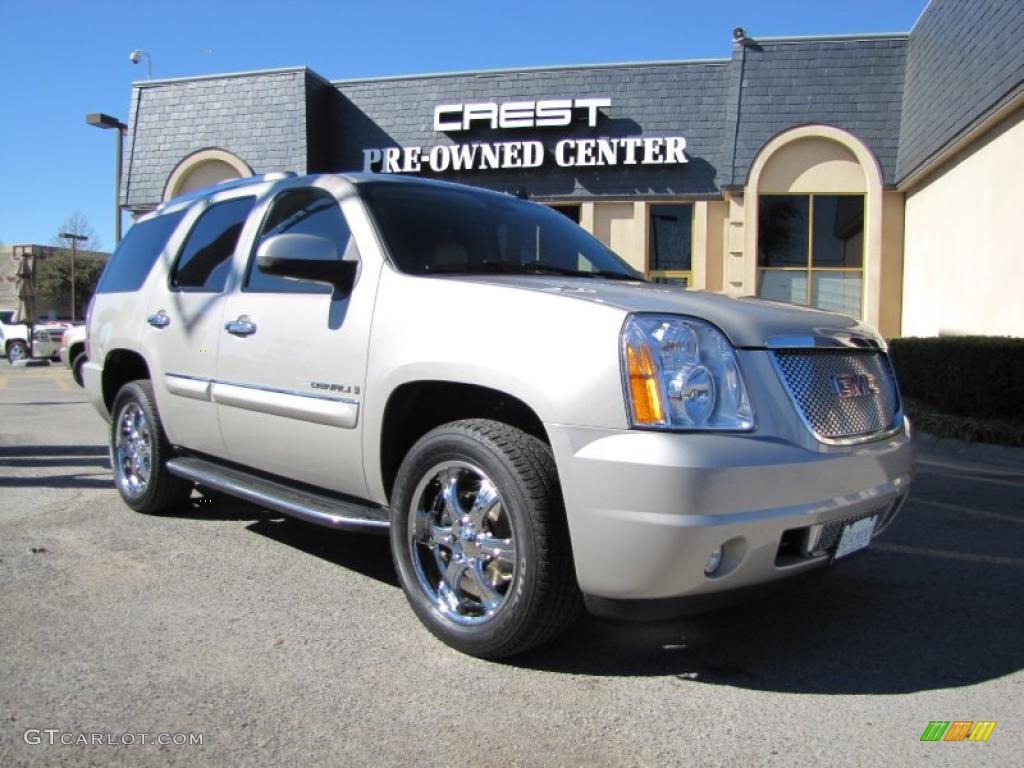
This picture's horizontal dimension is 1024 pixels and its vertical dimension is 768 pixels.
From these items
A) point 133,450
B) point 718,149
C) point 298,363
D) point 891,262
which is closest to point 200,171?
point 718,149

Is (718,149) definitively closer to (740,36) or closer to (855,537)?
(740,36)

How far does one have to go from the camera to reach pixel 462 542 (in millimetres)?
3133

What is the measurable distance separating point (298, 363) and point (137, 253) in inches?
97.8

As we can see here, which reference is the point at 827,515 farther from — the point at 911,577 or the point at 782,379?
the point at 911,577

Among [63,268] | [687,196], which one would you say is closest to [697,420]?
[687,196]

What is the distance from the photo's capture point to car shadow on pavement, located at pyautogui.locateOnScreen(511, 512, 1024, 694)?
2.97 m

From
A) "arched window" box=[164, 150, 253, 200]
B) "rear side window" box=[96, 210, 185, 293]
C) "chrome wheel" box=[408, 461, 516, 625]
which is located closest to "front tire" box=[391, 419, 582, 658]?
"chrome wheel" box=[408, 461, 516, 625]

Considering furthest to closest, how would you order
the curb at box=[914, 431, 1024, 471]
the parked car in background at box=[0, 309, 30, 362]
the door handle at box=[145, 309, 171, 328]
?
the parked car in background at box=[0, 309, 30, 362] → the curb at box=[914, 431, 1024, 471] → the door handle at box=[145, 309, 171, 328]

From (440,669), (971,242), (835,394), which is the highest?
(971,242)

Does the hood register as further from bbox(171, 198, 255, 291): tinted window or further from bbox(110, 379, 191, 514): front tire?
bbox(110, 379, 191, 514): front tire

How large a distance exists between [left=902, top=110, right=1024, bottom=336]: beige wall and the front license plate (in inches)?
375

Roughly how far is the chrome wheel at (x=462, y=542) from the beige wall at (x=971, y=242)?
34.2 feet

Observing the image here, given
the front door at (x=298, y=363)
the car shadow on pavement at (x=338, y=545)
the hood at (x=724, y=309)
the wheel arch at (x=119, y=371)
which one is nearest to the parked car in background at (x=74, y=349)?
the wheel arch at (x=119, y=371)

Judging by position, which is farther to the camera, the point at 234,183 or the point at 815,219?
the point at 815,219
